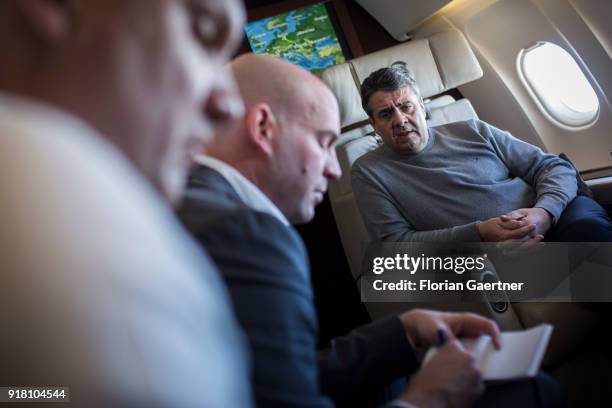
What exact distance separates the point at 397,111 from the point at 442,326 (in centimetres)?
133

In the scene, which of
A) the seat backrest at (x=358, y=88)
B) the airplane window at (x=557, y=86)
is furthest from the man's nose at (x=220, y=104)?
the airplane window at (x=557, y=86)

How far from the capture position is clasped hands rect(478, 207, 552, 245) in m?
1.70

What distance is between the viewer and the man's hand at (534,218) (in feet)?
5.70

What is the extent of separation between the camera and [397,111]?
6.96 feet

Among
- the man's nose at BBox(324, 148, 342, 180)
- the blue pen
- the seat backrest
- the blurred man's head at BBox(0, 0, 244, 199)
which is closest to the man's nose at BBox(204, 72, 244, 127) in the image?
the blurred man's head at BBox(0, 0, 244, 199)

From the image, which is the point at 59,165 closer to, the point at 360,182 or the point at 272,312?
the point at 272,312

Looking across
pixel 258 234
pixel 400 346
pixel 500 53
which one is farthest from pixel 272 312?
pixel 500 53

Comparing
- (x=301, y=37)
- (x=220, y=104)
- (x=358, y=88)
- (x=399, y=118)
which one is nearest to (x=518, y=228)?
(x=399, y=118)

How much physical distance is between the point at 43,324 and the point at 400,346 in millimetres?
862

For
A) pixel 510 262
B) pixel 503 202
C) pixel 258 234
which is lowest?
pixel 510 262

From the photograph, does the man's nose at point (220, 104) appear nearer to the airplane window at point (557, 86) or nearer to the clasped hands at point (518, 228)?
the clasped hands at point (518, 228)

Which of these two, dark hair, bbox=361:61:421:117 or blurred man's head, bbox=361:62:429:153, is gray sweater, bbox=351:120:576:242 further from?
dark hair, bbox=361:61:421:117

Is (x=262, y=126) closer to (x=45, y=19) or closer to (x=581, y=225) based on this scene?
(x=45, y=19)

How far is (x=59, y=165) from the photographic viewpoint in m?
0.26
